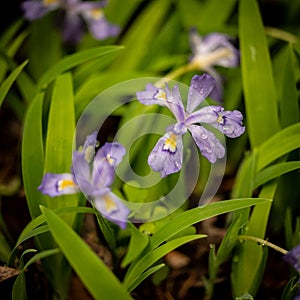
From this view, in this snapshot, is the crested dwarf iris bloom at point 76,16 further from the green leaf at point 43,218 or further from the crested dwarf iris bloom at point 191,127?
the green leaf at point 43,218

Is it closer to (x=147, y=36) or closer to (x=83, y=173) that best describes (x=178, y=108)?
(x=83, y=173)

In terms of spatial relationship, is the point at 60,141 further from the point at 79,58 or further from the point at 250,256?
the point at 250,256

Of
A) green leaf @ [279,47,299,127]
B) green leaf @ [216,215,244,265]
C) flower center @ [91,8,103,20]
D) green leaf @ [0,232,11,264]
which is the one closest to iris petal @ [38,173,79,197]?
green leaf @ [0,232,11,264]

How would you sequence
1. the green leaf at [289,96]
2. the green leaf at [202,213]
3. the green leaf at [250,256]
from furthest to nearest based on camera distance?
the green leaf at [289,96], the green leaf at [250,256], the green leaf at [202,213]

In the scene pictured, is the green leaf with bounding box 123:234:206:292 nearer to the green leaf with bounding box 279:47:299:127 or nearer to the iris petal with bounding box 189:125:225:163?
the iris petal with bounding box 189:125:225:163

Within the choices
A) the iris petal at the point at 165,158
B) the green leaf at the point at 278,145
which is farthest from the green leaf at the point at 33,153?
the green leaf at the point at 278,145

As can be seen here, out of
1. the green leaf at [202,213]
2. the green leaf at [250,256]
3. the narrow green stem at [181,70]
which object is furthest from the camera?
the narrow green stem at [181,70]

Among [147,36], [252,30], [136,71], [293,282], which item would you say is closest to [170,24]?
[147,36]
